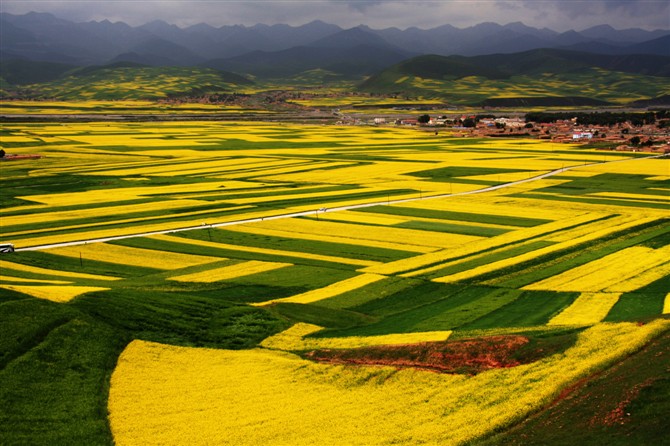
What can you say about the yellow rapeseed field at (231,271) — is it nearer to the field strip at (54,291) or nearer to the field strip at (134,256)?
the field strip at (134,256)

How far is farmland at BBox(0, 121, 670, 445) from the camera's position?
96.6ft

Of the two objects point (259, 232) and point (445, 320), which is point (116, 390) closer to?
point (445, 320)

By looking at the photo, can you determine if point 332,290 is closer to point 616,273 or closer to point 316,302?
point 316,302

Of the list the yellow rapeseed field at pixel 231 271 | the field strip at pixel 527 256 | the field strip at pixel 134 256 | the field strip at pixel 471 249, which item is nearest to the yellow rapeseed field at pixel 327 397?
the yellow rapeseed field at pixel 231 271

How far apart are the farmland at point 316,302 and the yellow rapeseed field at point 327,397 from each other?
12 centimetres

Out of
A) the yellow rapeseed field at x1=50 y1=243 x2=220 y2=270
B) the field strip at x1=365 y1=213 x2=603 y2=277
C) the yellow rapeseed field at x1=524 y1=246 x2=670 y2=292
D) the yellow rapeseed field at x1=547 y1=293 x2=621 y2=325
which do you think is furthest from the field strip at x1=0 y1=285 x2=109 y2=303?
the yellow rapeseed field at x1=524 y1=246 x2=670 y2=292

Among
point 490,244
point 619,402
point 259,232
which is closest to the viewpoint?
point 619,402

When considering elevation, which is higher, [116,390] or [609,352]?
[609,352]

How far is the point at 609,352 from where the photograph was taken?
103ft

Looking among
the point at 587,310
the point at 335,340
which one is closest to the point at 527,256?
the point at 587,310

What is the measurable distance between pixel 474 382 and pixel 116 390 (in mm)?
16320

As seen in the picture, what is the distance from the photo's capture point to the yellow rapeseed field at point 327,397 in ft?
89.0

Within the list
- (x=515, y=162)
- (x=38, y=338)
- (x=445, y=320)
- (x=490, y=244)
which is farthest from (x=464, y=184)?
(x=38, y=338)

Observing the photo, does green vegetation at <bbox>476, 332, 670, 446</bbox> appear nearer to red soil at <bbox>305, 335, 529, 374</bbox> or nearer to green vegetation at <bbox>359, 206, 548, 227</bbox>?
red soil at <bbox>305, 335, 529, 374</bbox>
